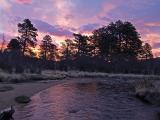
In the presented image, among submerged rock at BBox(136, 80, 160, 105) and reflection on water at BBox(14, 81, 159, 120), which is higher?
submerged rock at BBox(136, 80, 160, 105)

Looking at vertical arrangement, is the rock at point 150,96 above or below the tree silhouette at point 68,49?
below

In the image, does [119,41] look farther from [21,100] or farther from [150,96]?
[21,100]

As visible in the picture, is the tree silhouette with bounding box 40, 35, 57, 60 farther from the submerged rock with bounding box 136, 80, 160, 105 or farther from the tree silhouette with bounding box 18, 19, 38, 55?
the submerged rock with bounding box 136, 80, 160, 105

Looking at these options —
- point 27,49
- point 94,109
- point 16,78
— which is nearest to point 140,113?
point 94,109

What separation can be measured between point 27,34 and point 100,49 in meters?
21.9

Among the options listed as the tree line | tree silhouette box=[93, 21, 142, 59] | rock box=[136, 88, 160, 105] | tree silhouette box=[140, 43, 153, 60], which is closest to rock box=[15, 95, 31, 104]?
rock box=[136, 88, 160, 105]

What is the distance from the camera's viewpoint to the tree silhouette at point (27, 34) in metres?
97.8

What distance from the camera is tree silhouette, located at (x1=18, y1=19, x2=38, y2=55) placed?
97750mm

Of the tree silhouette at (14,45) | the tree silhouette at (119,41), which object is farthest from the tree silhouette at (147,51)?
the tree silhouette at (14,45)

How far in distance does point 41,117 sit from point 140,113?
6.76m

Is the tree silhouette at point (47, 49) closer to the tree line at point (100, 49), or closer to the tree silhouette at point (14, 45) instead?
the tree line at point (100, 49)

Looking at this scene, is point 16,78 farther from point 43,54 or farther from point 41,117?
point 43,54

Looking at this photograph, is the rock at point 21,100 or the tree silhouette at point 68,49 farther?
the tree silhouette at point 68,49

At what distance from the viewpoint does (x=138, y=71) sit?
92.5 m
